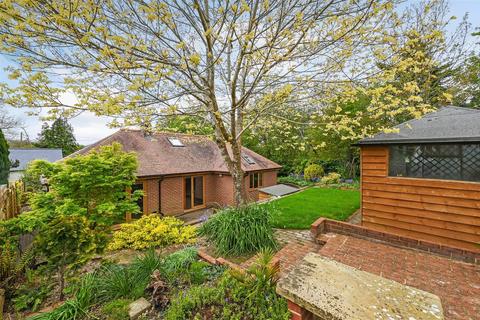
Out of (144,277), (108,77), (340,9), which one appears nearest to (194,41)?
(108,77)

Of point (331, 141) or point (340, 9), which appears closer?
point (340, 9)

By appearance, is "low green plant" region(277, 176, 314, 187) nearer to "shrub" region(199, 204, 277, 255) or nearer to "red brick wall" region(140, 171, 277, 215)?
"red brick wall" region(140, 171, 277, 215)

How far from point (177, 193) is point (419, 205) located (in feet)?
32.2

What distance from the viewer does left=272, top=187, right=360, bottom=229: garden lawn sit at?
639 centimetres

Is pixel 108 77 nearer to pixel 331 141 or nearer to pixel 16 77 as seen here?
pixel 16 77

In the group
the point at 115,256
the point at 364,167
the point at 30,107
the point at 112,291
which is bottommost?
the point at 115,256

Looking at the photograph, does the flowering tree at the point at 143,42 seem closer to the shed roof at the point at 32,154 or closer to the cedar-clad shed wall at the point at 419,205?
the cedar-clad shed wall at the point at 419,205

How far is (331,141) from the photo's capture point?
559 inches

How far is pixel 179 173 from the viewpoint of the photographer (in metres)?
11.1

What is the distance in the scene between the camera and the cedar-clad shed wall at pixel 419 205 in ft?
15.2

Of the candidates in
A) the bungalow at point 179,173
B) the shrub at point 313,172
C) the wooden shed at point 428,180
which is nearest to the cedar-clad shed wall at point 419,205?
the wooden shed at point 428,180

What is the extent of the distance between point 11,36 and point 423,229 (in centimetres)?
857

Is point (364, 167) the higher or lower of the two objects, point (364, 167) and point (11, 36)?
the lower

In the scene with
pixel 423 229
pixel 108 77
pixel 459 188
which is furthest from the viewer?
pixel 423 229
